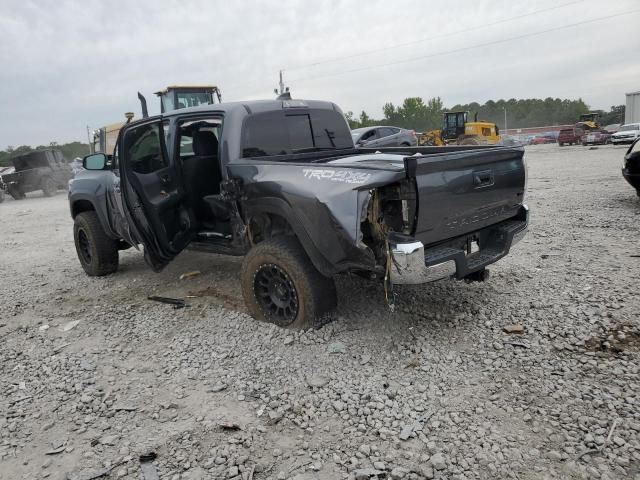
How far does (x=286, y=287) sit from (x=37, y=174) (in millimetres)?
20904

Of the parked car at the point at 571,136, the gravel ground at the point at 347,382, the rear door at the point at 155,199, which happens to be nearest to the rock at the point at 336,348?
the gravel ground at the point at 347,382

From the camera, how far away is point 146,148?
5066mm

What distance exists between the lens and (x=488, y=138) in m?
24.8

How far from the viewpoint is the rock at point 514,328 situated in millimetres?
3758

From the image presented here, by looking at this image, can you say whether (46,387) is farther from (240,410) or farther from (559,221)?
(559,221)

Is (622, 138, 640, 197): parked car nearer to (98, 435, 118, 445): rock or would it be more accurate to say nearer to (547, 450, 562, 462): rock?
(547, 450, 562, 462): rock

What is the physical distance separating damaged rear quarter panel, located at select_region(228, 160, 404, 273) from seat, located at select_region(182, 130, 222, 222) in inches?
46.6

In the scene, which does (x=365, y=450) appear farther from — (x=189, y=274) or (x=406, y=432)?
(x=189, y=274)

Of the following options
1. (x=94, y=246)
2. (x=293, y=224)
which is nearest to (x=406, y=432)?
(x=293, y=224)

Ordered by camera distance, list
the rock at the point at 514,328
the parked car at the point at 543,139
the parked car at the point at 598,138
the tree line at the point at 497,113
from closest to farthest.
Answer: the rock at the point at 514,328
the parked car at the point at 598,138
the parked car at the point at 543,139
the tree line at the point at 497,113

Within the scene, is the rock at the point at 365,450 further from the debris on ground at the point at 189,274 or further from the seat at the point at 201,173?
the debris on ground at the point at 189,274

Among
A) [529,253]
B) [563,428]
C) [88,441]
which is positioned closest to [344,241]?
[563,428]

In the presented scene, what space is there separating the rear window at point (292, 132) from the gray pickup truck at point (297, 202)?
1 cm

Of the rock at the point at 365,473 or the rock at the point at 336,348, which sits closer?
the rock at the point at 365,473
